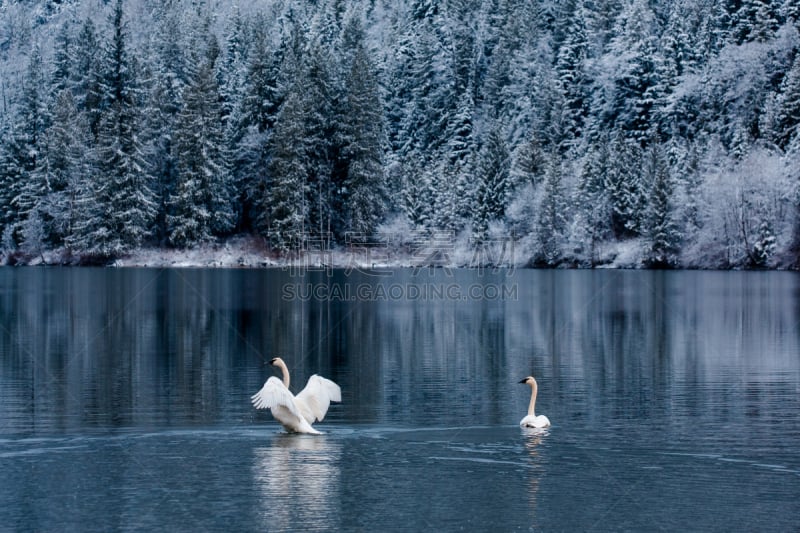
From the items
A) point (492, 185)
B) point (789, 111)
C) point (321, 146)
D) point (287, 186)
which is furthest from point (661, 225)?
point (321, 146)

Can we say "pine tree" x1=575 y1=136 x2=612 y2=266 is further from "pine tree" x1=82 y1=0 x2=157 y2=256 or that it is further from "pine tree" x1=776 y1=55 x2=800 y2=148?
"pine tree" x1=82 y1=0 x2=157 y2=256

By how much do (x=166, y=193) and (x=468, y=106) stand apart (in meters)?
49.5

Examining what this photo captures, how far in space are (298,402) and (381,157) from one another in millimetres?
102229

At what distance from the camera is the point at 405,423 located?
2161 centimetres

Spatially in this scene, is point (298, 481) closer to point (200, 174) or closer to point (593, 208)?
point (593, 208)

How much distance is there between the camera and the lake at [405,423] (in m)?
15.0

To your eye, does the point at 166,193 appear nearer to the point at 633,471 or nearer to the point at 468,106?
the point at 468,106

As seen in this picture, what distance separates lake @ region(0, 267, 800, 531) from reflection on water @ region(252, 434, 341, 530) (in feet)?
0.16

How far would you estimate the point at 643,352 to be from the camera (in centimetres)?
3503

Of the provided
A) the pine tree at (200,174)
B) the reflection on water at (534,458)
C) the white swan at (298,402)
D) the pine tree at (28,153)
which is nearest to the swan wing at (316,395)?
the white swan at (298,402)

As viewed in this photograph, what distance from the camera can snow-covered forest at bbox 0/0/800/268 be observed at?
105 m

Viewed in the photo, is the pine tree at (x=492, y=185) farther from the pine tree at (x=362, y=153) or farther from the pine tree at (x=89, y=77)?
the pine tree at (x=89, y=77)

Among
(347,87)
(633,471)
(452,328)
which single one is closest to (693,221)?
(347,87)

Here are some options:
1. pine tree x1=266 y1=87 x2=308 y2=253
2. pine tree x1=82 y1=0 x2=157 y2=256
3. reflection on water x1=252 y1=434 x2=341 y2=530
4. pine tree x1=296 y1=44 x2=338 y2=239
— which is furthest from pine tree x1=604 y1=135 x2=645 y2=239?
reflection on water x1=252 y1=434 x2=341 y2=530
